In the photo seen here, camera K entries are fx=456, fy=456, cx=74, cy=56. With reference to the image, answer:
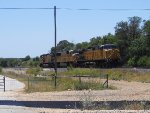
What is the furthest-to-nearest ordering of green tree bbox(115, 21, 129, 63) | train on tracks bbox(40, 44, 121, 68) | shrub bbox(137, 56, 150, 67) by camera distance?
1. green tree bbox(115, 21, 129, 63)
2. shrub bbox(137, 56, 150, 67)
3. train on tracks bbox(40, 44, 121, 68)

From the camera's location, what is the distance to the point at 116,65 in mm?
65188

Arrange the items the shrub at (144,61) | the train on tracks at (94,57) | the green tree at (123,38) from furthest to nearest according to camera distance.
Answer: the green tree at (123,38) < the shrub at (144,61) < the train on tracks at (94,57)

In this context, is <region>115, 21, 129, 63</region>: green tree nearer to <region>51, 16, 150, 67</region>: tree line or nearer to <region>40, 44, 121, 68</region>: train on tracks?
<region>51, 16, 150, 67</region>: tree line

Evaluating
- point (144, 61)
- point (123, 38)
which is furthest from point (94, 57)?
point (123, 38)

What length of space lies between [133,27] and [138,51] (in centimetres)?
2158

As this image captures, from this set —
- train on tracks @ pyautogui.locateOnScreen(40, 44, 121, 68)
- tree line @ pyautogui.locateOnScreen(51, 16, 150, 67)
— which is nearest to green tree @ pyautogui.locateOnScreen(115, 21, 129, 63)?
tree line @ pyautogui.locateOnScreen(51, 16, 150, 67)

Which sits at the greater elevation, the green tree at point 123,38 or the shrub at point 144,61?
the green tree at point 123,38

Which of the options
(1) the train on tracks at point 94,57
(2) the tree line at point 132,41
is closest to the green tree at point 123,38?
(2) the tree line at point 132,41

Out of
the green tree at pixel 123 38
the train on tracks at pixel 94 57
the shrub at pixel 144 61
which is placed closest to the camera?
the train on tracks at pixel 94 57

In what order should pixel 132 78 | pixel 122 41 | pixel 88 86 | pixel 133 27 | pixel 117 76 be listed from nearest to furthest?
pixel 88 86 → pixel 132 78 → pixel 117 76 → pixel 122 41 → pixel 133 27

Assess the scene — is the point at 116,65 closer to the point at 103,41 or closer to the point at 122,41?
the point at 122,41

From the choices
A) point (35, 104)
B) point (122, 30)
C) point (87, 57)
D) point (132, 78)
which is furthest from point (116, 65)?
point (35, 104)

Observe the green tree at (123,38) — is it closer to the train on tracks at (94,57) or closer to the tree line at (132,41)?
the tree line at (132,41)

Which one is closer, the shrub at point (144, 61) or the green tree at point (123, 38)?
the shrub at point (144, 61)
